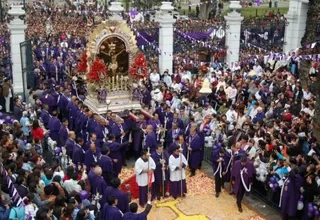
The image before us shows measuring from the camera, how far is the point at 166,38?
22.3 metres

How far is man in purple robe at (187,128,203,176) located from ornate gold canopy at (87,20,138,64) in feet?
16.3

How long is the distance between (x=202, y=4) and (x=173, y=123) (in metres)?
27.4

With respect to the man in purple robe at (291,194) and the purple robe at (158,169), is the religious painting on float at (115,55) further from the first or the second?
the man in purple robe at (291,194)

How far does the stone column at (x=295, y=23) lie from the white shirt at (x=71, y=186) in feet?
56.8

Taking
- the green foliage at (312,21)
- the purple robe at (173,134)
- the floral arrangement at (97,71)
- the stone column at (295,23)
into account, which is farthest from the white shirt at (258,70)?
the purple robe at (173,134)

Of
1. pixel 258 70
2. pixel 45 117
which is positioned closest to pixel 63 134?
pixel 45 117

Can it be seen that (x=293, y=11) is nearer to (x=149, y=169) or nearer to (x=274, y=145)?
(x=274, y=145)

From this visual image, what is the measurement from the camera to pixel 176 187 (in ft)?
41.3

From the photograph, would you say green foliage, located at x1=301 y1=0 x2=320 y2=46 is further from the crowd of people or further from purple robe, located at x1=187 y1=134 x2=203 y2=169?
purple robe, located at x1=187 y1=134 x2=203 y2=169

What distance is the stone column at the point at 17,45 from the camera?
2012 centimetres

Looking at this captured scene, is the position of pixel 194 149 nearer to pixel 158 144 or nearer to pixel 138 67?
pixel 158 144

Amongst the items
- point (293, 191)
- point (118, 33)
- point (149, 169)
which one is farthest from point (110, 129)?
point (293, 191)

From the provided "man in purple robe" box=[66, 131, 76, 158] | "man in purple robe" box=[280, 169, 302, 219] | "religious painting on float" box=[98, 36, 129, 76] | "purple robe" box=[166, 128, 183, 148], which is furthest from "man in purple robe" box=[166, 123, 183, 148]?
"man in purple robe" box=[280, 169, 302, 219]

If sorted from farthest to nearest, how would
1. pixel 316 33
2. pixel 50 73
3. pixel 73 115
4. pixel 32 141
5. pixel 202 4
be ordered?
1. pixel 202 4
2. pixel 316 33
3. pixel 50 73
4. pixel 73 115
5. pixel 32 141
